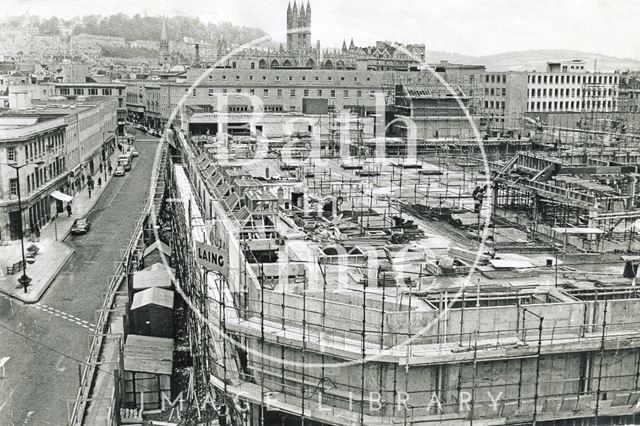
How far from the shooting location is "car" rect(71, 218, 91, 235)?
53.0 metres

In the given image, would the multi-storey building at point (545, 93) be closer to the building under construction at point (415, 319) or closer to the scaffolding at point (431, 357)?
the building under construction at point (415, 319)

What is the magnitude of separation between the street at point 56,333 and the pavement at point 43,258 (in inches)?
19.2

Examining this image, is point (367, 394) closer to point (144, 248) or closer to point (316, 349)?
point (316, 349)

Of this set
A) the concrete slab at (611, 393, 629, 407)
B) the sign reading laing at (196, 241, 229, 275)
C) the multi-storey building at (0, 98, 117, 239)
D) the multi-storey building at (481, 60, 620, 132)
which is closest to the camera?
the concrete slab at (611, 393, 629, 407)

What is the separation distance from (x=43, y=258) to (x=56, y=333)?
14.1 m

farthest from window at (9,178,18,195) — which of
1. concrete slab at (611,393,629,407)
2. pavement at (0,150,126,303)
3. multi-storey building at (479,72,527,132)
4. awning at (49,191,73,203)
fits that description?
multi-storey building at (479,72,527,132)

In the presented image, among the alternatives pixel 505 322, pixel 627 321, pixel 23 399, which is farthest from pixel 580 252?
pixel 23 399

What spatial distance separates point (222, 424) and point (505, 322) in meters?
10.2

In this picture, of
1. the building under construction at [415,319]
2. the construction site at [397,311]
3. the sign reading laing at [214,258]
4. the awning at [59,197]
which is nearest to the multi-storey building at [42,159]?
the awning at [59,197]

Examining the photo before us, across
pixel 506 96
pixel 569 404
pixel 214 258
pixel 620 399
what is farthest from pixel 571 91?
pixel 214 258

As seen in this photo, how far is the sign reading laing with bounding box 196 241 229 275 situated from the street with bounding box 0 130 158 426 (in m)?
7.56

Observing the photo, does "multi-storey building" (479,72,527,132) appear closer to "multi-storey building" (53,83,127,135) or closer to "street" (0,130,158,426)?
"multi-storey building" (53,83,127,135)

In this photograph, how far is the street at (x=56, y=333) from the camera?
25.8 meters

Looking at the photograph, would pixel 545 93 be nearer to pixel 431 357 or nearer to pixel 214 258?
pixel 214 258
